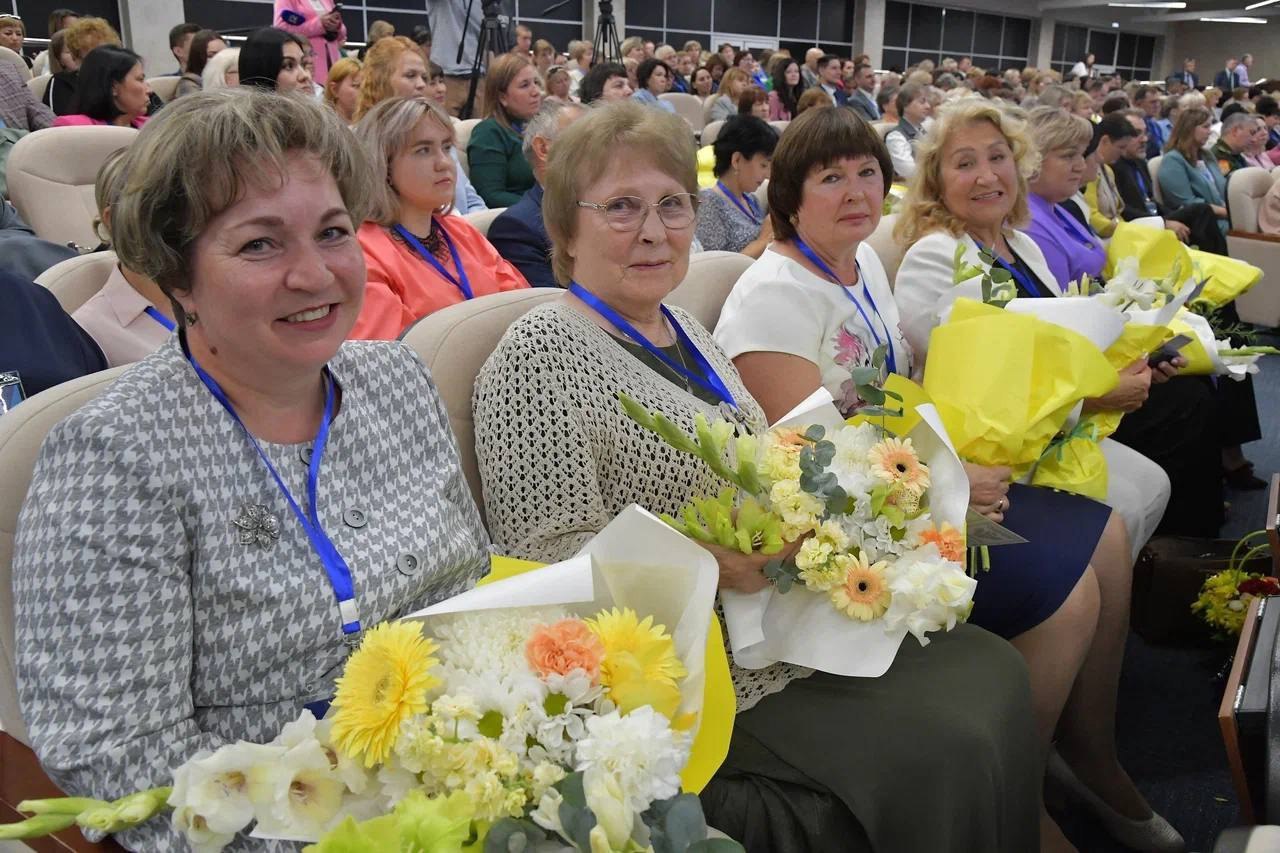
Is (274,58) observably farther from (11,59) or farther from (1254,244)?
(1254,244)

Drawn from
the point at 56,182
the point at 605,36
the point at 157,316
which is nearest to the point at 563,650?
the point at 157,316

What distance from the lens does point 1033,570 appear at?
194 centimetres

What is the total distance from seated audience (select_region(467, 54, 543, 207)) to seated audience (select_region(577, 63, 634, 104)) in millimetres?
1560

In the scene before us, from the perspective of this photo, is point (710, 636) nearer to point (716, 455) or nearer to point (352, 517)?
point (716, 455)

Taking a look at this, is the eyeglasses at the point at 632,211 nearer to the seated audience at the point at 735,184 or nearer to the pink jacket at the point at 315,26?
the seated audience at the point at 735,184

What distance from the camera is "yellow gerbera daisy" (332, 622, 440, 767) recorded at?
0.86 metres

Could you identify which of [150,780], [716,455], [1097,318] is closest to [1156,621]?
[1097,318]

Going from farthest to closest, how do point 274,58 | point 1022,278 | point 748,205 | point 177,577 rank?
1. point 748,205
2. point 274,58
3. point 1022,278
4. point 177,577

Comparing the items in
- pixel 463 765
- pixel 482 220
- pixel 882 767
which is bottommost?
pixel 882 767

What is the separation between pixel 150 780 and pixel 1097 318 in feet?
5.67

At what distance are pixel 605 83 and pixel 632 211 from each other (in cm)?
476

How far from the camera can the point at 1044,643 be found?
6.26 ft

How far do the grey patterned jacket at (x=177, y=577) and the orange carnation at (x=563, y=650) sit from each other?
0.35 m

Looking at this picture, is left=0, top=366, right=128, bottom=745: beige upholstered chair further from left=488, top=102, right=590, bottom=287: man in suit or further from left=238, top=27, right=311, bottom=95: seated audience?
left=238, top=27, right=311, bottom=95: seated audience
